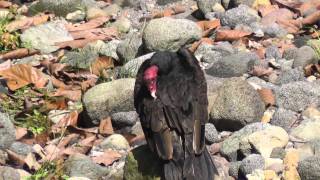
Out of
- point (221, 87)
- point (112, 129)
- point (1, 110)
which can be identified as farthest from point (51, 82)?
point (221, 87)

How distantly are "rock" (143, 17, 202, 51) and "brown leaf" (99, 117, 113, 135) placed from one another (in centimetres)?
124

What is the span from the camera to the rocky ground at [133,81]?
6.27m

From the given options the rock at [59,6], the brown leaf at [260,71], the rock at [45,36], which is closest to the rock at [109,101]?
the brown leaf at [260,71]

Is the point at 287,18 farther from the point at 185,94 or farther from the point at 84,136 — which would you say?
the point at 185,94

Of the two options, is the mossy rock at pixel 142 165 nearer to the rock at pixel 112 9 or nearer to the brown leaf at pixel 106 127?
the brown leaf at pixel 106 127

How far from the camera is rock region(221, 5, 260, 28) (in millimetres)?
8875

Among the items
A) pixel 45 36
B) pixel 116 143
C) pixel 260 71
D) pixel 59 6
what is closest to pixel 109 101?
pixel 116 143

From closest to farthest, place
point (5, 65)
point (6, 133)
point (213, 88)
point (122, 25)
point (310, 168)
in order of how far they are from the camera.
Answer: point (310, 168), point (6, 133), point (213, 88), point (5, 65), point (122, 25)

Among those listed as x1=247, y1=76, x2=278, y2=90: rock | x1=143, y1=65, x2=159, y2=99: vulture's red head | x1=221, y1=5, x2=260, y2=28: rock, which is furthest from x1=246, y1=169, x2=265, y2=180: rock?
x1=221, y1=5, x2=260, y2=28: rock

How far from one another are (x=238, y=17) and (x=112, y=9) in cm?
189

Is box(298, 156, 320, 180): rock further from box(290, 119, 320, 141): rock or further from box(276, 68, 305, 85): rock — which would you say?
box(276, 68, 305, 85): rock

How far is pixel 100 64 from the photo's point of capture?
8.38 meters

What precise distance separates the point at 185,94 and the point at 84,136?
167 cm

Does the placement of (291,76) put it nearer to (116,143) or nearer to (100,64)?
(116,143)
